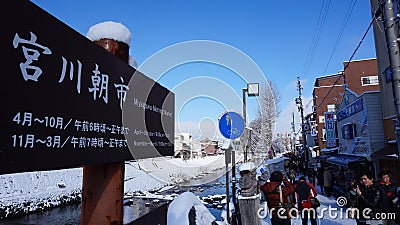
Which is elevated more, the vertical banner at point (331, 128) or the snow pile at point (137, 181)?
the vertical banner at point (331, 128)

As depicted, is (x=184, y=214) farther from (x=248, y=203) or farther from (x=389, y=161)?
(x=389, y=161)

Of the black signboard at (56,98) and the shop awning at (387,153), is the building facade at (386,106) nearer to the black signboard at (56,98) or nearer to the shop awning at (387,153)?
the shop awning at (387,153)

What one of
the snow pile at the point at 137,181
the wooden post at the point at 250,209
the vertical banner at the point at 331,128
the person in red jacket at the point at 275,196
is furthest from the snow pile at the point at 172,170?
the person in red jacket at the point at 275,196

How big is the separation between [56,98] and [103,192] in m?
1.04

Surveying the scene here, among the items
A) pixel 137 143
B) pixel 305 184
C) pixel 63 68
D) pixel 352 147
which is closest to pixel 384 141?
pixel 352 147

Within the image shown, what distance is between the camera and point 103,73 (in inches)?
80.1

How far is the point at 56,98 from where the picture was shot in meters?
1.51

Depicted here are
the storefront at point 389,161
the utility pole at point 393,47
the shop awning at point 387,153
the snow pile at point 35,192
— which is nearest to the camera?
the utility pole at point 393,47

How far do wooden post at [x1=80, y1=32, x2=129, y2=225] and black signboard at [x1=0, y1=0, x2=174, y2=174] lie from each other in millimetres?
194

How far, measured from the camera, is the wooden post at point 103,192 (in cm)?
213

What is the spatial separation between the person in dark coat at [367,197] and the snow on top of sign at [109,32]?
592 cm

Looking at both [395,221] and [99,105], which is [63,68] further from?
[395,221]

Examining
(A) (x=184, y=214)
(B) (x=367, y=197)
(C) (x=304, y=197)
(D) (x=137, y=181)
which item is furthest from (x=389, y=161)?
(D) (x=137, y=181)

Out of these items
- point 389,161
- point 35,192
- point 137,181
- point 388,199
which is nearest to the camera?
point 388,199
